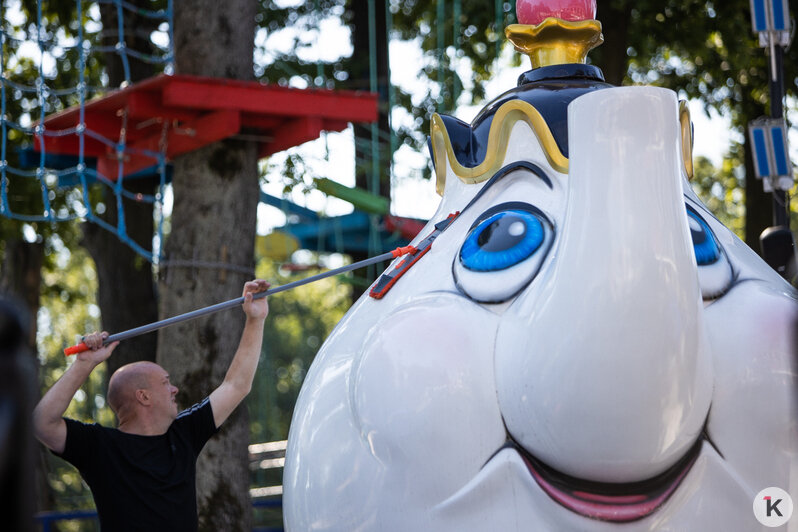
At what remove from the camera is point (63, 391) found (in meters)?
3.24

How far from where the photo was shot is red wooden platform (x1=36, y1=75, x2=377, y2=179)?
17.1 feet

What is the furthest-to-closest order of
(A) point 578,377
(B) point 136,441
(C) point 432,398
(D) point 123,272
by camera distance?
(D) point 123,272 < (B) point 136,441 < (C) point 432,398 < (A) point 578,377

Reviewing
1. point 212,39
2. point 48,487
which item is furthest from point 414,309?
point 48,487

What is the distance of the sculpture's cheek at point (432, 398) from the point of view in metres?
2.43

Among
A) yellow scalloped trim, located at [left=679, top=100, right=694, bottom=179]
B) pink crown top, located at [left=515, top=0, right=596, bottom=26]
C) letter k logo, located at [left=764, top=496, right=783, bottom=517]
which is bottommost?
letter k logo, located at [left=764, top=496, right=783, bottom=517]

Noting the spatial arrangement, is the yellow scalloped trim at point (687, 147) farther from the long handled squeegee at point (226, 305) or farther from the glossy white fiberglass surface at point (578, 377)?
the long handled squeegee at point (226, 305)

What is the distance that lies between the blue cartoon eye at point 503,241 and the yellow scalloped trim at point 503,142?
22 cm

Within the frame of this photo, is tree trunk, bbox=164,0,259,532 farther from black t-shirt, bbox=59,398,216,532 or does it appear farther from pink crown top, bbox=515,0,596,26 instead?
pink crown top, bbox=515,0,596,26

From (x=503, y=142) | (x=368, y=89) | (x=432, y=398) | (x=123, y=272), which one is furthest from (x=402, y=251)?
(x=368, y=89)

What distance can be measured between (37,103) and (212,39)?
4.71m

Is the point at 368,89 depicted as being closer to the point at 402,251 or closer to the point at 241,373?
the point at 241,373

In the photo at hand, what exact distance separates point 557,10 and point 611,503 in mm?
1595

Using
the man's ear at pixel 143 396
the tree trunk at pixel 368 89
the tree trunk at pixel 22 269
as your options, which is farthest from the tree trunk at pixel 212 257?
the tree trunk at pixel 22 269

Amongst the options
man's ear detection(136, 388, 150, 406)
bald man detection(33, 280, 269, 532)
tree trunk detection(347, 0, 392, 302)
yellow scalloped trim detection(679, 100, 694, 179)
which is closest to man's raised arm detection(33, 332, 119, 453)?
bald man detection(33, 280, 269, 532)
